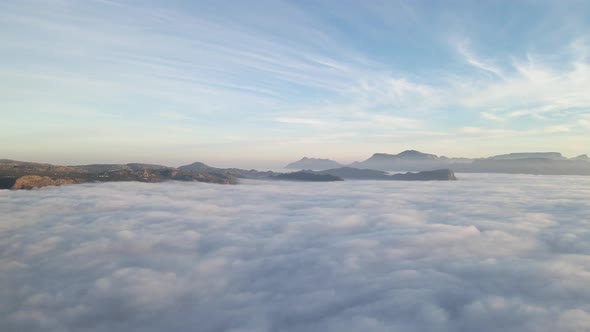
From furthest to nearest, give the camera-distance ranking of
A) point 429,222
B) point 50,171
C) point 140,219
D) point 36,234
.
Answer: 1. point 50,171
2. point 140,219
3. point 429,222
4. point 36,234

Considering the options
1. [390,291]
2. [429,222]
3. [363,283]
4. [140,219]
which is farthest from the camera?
[140,219]

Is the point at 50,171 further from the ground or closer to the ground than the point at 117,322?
further from the ground

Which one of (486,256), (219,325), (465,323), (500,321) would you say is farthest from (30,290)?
(486,256)

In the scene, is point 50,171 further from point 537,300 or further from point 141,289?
point 537,300

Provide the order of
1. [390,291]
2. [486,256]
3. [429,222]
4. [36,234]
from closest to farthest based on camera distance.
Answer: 1. [390,291]
2. [486,256]
3. [36,234]
4. [429,222]

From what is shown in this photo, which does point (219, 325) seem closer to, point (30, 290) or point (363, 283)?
point (363, 283)

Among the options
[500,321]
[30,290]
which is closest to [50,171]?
[30,290]

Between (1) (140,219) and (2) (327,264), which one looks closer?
(2) (327,264)

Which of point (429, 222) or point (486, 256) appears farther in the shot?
point (429, 222)

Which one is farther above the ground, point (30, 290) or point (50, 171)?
point (50, 171)
